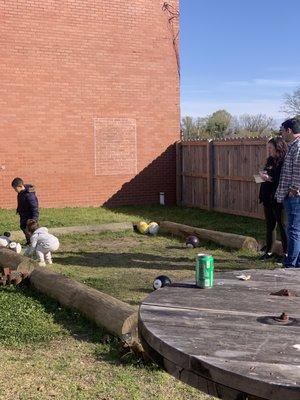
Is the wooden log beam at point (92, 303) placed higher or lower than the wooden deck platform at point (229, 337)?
lower

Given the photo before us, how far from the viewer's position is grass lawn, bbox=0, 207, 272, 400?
4.26m

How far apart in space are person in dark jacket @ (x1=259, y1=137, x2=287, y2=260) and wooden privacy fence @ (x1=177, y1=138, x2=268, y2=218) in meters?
4.32

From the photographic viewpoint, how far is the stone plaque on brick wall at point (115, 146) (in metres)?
16.5

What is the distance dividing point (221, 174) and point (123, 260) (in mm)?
6444

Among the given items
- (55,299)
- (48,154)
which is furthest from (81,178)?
(55,299)

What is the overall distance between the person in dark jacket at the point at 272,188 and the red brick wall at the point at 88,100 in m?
8.33

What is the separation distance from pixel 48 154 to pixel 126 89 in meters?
3.11

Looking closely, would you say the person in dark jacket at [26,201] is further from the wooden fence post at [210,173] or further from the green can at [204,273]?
the green can at [204,273]

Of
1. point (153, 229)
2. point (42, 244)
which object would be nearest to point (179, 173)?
point (153, 229)

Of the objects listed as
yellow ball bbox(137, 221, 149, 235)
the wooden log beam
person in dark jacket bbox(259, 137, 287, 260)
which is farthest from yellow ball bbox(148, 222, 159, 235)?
the wooden log beam

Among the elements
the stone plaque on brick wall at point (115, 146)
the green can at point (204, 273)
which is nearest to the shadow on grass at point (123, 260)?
the green can at point (204, 273)

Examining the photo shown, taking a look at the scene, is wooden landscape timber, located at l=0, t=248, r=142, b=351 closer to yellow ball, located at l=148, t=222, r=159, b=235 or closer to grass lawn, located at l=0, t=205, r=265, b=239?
yellow ball, located at l=148, t=222, r=159, b=235

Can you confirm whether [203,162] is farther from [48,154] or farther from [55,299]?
[55,299]

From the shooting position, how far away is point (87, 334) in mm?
5512
